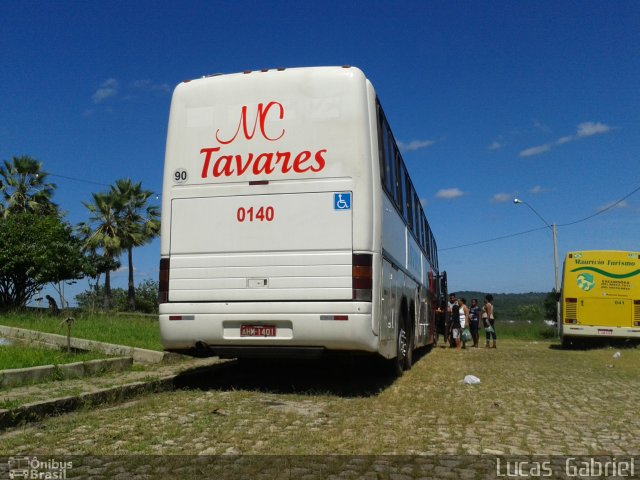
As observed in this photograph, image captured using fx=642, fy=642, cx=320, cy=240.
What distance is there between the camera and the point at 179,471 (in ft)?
13.9

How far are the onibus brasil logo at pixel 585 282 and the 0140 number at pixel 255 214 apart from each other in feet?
53.8

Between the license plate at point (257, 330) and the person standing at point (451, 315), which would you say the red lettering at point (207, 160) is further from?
the person standing at point (451, 315)

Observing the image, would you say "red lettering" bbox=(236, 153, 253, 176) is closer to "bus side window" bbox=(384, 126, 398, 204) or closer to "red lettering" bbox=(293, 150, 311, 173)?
"red lettering" bbox=(293, 150, 311, 173)

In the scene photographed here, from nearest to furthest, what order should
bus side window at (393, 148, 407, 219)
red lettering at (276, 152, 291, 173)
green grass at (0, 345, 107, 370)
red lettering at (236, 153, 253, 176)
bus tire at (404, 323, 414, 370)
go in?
1. red lettering at (276, 152, 291, 173)
2. red lettering at (236, 153, 253, 176)
3. green grass at (0, 345, 107, 370)
4. bus side window at (393, 148, 407, 219)
5. bus tire at (404, 323, 414, 370)

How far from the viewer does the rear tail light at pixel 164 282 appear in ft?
26.3

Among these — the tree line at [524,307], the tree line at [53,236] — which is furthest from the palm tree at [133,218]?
the tree line at [524,307]

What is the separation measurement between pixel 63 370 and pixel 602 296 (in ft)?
58.6

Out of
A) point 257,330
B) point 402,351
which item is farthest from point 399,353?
point 257,330

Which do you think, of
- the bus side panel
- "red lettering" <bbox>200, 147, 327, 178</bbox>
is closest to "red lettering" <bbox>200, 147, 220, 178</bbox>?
"red lettering" <bbox>200, 147, 327, 178</bbox>

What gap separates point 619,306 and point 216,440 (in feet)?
61.7

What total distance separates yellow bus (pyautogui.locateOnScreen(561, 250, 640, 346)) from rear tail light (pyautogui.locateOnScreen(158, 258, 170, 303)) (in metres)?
16.7

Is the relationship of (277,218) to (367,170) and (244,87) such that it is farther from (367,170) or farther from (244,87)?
(244,87)

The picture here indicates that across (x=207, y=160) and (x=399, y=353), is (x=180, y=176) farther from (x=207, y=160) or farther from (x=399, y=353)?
(x=399, y=353)

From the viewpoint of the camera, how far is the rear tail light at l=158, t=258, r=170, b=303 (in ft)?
26.3
